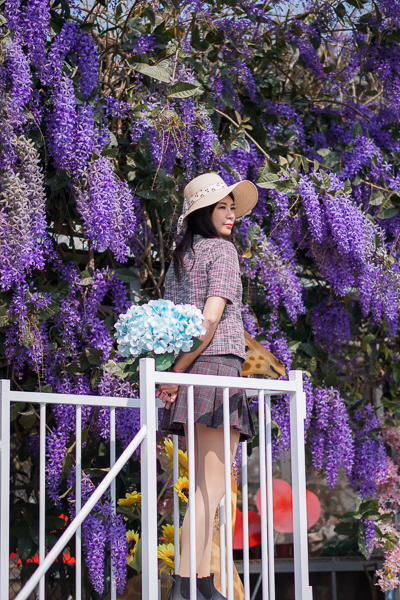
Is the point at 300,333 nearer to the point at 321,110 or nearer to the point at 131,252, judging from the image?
the point at 131,252

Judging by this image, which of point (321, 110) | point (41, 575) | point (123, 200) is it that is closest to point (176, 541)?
point (41, 575)

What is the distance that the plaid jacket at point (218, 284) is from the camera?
206cm

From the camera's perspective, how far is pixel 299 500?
1976 millimetres

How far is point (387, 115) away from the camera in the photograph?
12.2 feet

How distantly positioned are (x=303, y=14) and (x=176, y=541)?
104 inches

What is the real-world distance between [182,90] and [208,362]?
1.28 metres

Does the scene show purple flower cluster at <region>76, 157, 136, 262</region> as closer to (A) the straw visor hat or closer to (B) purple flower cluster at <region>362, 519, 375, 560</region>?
(A) the straw visor hat

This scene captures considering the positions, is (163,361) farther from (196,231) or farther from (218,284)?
(196,231)

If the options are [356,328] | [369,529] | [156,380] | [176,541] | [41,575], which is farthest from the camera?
[356,328]

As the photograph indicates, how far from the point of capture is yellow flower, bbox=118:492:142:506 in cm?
271

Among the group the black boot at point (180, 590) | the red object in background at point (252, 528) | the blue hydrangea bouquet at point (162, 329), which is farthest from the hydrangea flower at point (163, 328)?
the red object in background at point (252, 528)

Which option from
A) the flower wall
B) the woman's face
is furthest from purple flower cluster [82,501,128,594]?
the woman's face

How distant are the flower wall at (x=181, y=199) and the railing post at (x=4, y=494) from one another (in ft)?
1.24

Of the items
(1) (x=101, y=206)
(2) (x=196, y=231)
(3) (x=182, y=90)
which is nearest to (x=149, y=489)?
(2) (x=196, y=231)
